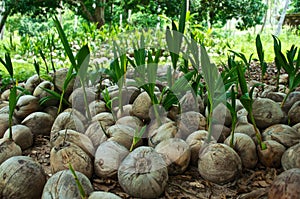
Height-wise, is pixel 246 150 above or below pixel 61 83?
below

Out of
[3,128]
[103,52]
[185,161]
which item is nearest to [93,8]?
[103,52]

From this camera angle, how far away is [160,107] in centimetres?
167

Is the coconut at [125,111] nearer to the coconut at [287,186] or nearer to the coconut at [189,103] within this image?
the coconut at [189,103]

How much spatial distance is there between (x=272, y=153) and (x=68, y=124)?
3.12ft

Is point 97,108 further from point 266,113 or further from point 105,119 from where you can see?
point 266,113

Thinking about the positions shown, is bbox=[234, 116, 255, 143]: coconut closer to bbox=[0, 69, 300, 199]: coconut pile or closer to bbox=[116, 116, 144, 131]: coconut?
bbox=[0, 69, 300, 199]: coconut pile

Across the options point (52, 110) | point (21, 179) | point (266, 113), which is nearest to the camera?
point (21, 179)

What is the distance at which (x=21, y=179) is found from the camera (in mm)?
1216

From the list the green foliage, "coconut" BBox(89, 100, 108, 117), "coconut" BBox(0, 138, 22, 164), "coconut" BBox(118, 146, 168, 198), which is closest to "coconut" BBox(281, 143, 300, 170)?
"coconut" BBox(118, 146, 168, 198)

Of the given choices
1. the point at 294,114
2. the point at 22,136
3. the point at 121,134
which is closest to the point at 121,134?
the point at 121,134

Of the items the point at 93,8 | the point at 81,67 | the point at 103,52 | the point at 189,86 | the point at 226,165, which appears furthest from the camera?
the point at 93,8

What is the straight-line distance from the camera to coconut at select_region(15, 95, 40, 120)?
186cm

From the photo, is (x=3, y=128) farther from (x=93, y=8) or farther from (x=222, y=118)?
(x=93, y=8)

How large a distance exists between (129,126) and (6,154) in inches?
21.8
